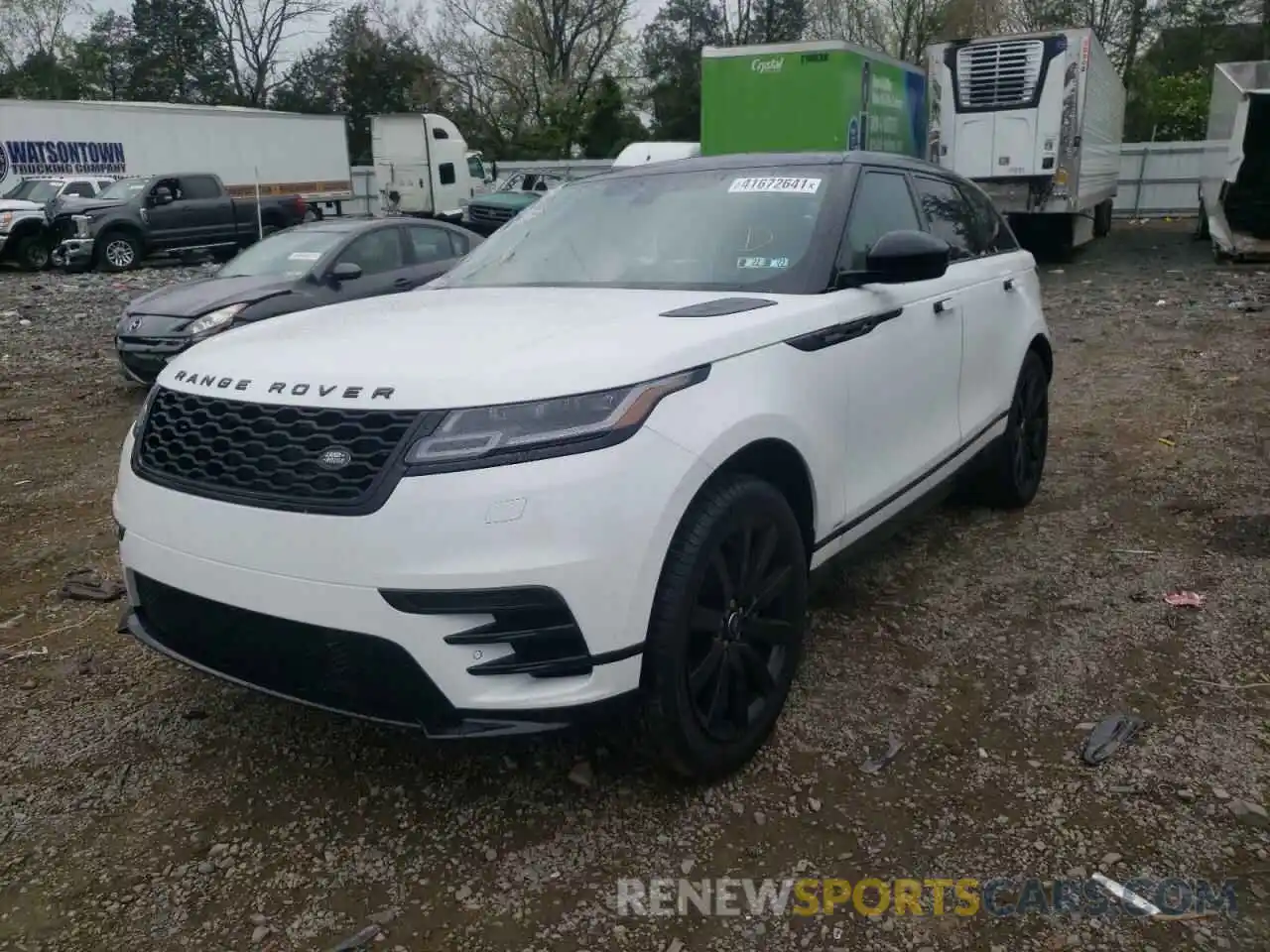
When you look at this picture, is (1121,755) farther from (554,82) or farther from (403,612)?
(554,82)

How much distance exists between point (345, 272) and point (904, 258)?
6287 millimetres

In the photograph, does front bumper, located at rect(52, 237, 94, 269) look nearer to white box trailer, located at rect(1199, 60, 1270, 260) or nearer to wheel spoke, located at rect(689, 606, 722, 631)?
white box trailer, located at rect(1199, 60, 1270, 260)

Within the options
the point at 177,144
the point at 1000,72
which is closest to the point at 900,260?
the point at 1000,72

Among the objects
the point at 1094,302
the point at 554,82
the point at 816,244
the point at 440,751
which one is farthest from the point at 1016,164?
the point at 554,82

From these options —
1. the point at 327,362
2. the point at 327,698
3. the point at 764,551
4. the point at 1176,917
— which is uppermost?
the point at 327,362

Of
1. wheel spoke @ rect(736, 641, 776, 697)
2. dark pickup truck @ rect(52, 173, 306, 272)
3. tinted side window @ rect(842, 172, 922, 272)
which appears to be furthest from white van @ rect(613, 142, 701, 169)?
wheel spoke @ rect(736, 641, 776, 697)

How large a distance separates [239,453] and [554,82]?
46730 millimetres

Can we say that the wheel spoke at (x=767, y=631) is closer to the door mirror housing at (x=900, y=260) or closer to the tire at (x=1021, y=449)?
the door mirror housing at (x=900, y=260)

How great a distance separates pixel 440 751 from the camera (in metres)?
3.05

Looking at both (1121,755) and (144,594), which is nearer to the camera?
(144,594)

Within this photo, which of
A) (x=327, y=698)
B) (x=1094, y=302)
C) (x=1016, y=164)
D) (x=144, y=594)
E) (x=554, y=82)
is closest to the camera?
(x=327, y=698)

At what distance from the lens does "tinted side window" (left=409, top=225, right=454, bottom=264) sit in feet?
31.3

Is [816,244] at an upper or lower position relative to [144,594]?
upper

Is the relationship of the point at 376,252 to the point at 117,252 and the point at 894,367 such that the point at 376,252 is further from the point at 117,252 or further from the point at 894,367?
the point at 117,252
